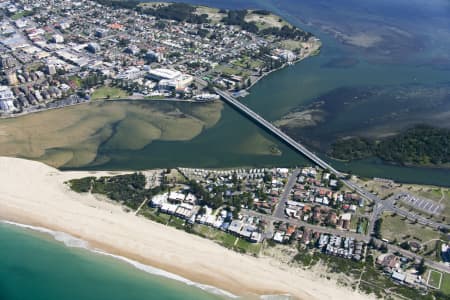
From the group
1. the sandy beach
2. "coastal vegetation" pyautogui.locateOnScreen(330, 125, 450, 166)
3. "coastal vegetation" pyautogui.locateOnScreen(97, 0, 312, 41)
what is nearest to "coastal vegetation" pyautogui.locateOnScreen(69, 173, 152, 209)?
the sandy beach

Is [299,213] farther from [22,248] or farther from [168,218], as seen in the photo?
[22,248]

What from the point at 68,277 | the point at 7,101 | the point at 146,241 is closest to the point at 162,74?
the point at 7,101

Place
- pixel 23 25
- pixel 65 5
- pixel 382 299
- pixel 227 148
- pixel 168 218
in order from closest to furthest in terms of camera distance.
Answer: pixel 382 299
pixel 168 218
pixel 227 148
pixel 23 25
pixel 65 5

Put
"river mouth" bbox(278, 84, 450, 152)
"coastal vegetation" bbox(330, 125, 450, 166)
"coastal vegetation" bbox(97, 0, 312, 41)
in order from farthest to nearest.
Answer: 1. "coastal vegetation" bbox(97, 0, 312, 41)
2. "river mouth" bbox(278, 84, 450, 152)
3. "coastal vegetation" bbox(330, 125, 450, 166)

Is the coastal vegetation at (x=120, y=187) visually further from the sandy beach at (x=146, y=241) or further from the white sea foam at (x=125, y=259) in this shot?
the white sea foam at (x=125, y=259)

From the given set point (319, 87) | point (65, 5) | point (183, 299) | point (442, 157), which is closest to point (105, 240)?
point (183, 299)

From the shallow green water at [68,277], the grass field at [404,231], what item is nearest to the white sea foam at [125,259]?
the shallow green water at [68,277]

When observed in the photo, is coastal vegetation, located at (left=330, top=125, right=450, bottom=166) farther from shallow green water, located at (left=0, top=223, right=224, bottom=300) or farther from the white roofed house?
the white roofed house
